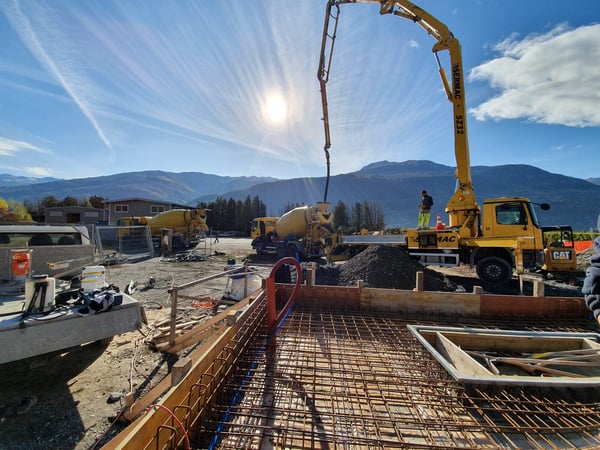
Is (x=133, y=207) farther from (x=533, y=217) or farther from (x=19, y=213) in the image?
(x=533, y=217)

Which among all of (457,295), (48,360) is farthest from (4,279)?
(457,295)

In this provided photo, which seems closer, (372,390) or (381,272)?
(372,390)

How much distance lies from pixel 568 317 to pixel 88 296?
22.1 feet

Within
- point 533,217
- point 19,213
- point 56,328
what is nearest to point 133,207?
point 19,213

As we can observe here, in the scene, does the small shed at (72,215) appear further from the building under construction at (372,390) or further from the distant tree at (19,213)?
the building under construction at (372,390)

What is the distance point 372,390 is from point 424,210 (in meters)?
9.39

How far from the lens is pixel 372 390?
229 centimetres

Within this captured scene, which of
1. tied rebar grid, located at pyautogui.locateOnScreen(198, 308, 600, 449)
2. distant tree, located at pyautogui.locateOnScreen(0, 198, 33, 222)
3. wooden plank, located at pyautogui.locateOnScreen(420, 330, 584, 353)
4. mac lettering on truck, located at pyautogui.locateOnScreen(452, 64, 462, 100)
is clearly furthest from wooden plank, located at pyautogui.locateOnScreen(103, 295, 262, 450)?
distant tree, located at pyautogui.locateOnScreen(0, 198, 33, 222)

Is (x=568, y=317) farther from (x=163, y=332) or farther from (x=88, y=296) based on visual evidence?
(x=88, y=296)

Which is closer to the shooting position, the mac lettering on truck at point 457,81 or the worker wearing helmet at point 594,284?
the worker wearing helmet at point 594,284

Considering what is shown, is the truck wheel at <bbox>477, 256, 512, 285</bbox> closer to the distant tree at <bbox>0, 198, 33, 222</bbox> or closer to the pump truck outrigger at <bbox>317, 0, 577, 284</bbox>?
the pump truck outrigger at <bbox>317, 0, 577, 284</bbox>

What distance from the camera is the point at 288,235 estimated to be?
13.9m

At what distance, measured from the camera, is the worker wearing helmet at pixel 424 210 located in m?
10.1

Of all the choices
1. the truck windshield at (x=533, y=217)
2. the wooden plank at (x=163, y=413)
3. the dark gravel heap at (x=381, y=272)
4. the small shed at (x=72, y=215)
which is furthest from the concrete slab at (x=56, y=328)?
the small shed at (x=72, y=215)
